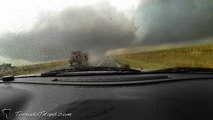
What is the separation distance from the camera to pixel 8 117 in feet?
14.9

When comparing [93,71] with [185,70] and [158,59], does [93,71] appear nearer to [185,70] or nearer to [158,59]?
[185,70]

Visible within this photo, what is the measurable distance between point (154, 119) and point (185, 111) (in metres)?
0.27

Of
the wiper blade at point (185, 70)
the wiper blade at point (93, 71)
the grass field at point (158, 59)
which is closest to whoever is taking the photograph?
the wiper blade at point (185, 70)

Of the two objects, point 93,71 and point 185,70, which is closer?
point 185,70

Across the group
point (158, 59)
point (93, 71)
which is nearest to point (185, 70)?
point (93, 71)

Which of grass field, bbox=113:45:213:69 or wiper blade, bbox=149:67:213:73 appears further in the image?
grass field, bbox=113:45:213:69

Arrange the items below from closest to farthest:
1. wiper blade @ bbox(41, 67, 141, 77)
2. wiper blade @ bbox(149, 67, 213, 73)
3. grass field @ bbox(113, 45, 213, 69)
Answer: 1. wiper blade @ bbox(149, 67, 213, 73)
2. wiper blade @ bbox(41, 67, 141, 77)
3. grass field @ bbox(113, 45, 213, 69)

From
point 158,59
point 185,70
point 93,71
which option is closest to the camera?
point 185,70

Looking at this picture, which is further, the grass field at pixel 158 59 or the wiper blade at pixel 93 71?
the grass field at pixel 158 59

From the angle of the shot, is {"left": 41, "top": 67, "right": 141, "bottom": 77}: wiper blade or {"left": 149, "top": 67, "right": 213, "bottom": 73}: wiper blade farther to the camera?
{"left": 41, "top": 67, "right": 141, "bottom": 77}: wiper blade

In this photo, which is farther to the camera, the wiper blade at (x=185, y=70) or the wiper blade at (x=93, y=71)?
the wiper blade at (x=93, y=71)

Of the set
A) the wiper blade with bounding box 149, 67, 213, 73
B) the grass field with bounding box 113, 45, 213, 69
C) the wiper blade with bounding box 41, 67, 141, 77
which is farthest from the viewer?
the grass field with bounding box 113, 45, 213, 69

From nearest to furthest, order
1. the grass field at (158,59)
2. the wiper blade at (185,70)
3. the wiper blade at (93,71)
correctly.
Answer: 1. the wiper blade at (185,70)
2. the wiper blade at (93,71)
3. the grass field at (158,59)

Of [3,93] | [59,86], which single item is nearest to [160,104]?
[59,86]
